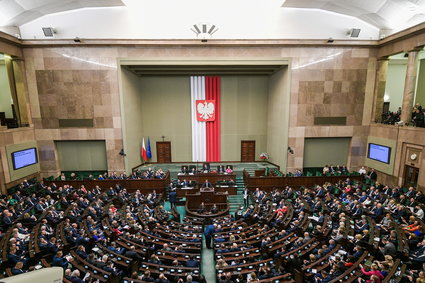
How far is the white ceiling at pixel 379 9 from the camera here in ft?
38.4

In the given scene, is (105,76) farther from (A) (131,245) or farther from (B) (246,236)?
(B) (246,236)

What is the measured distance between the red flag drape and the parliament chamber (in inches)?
4.3

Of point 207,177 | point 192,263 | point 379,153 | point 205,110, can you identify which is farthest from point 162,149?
Answer: point 379,153

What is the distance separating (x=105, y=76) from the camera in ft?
46.9

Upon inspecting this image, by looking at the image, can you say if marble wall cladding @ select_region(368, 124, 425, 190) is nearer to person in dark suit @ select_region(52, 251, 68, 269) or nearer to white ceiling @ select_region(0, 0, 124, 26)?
person in dark suit @ select_region(52, 251, 68, 269)

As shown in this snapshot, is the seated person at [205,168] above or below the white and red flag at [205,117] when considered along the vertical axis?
below

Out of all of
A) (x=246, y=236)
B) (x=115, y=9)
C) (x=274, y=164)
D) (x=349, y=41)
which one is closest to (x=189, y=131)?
(x=274, y=164)

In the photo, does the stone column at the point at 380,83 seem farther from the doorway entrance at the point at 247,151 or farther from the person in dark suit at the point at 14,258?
the person in dark suit at the point at 14,258

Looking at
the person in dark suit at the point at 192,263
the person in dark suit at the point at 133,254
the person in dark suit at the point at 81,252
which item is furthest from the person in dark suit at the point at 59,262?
the person in dark suit at the point at 192,263

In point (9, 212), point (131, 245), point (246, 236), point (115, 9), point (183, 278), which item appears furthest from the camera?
point (115, 9)

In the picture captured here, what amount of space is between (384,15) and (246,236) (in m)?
14.4

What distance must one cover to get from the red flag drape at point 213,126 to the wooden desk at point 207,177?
4539 mm

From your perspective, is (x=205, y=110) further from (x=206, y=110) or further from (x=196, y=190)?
(x=196, y=190)

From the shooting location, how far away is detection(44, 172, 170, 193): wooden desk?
13.1 metres
